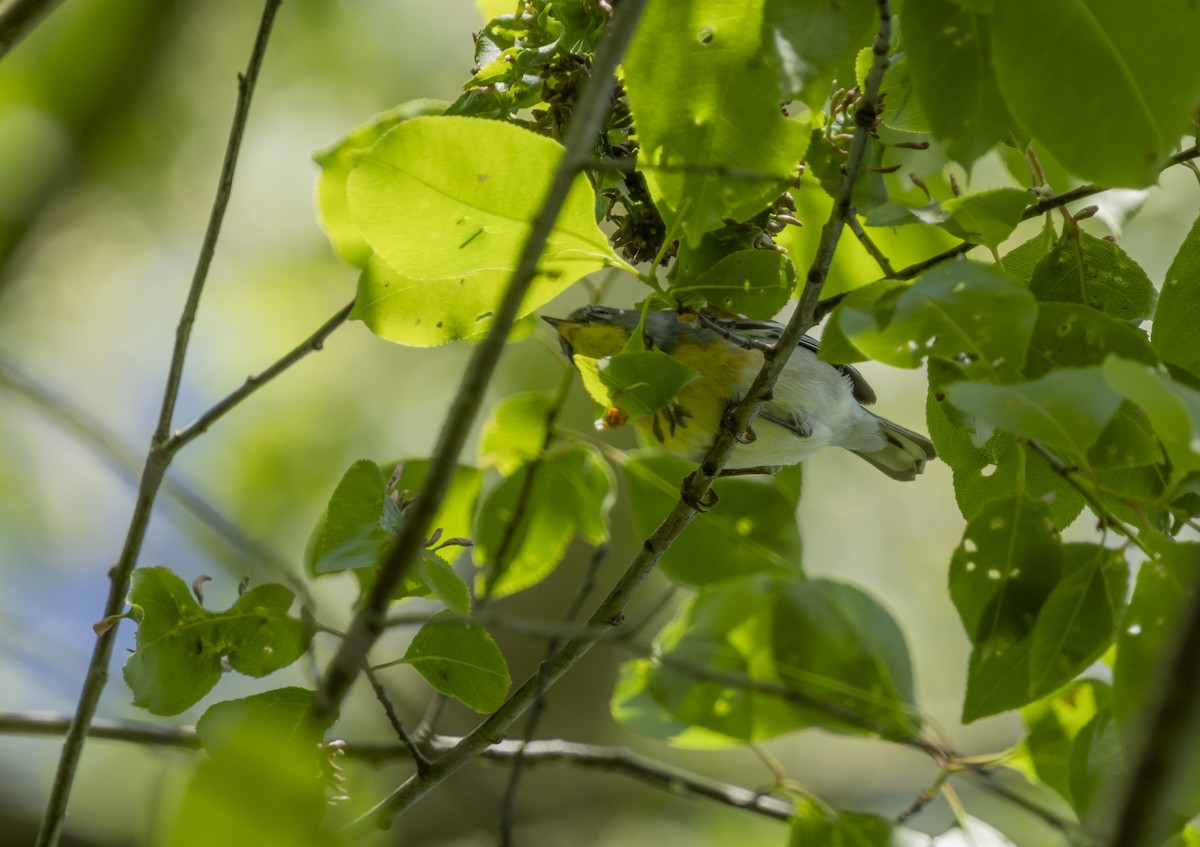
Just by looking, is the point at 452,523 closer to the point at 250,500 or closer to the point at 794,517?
the point at 794,517

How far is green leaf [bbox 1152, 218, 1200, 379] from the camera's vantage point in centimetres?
167

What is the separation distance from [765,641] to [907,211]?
0.61 m

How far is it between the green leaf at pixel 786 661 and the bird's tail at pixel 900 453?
2.37 m

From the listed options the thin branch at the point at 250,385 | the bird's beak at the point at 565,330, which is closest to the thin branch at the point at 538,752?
the thin branch at the point at 250,385

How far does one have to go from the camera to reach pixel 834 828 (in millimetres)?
1485

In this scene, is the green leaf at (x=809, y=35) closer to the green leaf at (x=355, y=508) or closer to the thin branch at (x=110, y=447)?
the green leaf at (x=355, y=508)

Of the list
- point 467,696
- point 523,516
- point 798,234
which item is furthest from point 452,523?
point 798,234

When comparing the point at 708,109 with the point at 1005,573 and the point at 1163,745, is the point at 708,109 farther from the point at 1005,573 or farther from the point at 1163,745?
the point at 1163,745

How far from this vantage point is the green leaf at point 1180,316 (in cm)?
167

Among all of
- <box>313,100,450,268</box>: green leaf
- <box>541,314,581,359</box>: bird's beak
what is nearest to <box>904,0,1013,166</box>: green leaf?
<box>313,100,450,268</box>: green leaf

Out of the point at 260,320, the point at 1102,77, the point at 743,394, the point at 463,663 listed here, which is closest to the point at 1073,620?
the point at 1102,77

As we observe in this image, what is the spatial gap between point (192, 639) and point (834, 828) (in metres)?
1.04

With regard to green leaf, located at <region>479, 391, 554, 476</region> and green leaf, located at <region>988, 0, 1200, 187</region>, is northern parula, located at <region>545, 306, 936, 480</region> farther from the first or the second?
green leaf, located at <region>988, 0, 1200, 187</region>

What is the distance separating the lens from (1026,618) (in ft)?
4.55
